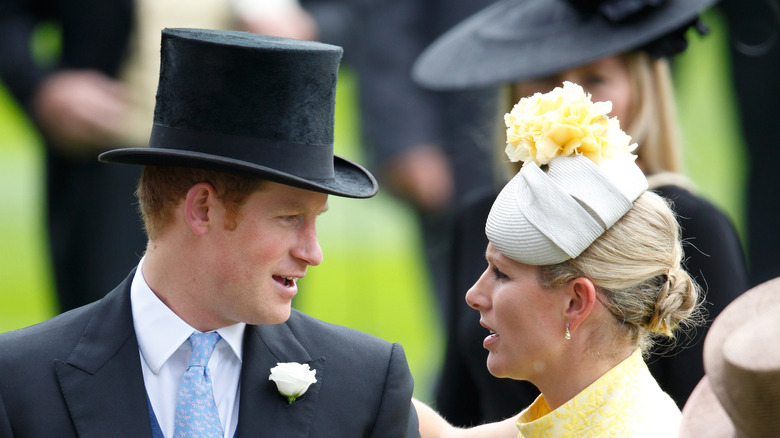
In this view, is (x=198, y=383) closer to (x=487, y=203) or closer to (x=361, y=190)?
(x=361, y=190)

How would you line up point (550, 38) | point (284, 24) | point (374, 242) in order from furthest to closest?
point (374, 242), point (284, 24), point (550, 38)

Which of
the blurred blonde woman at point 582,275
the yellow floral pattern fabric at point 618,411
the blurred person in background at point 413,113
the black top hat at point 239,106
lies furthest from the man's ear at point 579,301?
the blurred person in background at point 413,113

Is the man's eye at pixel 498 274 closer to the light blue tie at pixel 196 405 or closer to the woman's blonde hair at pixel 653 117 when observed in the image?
the light blue tie at pixel 196 405

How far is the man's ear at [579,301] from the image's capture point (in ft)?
10.8

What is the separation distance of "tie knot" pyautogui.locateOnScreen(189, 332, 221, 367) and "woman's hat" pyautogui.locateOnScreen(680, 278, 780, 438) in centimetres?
138

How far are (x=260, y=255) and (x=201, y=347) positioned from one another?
0.96 feet

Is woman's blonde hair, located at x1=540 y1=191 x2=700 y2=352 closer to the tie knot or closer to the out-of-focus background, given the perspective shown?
the tie knot

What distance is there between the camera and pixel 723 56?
24.2 feet

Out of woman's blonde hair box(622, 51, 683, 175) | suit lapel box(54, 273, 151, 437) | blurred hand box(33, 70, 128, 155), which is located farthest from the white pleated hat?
blurred hand box(33, 70, 128, 155)

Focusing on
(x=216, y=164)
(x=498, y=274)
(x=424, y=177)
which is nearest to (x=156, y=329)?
(x=216, y=164)

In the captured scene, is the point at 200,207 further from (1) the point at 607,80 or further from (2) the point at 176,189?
(1) the point at 607,80

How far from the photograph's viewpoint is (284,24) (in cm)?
618

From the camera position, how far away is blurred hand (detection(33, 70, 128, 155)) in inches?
231

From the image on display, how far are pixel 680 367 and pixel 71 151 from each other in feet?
10.4
